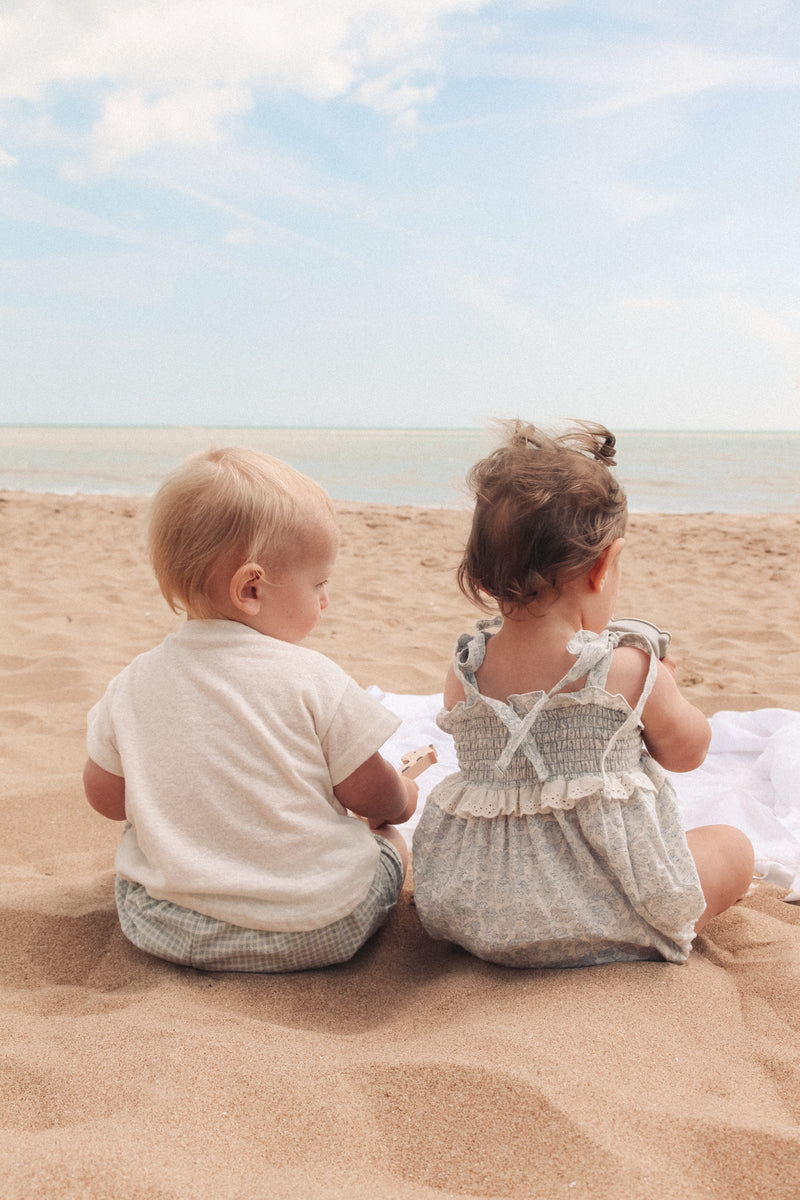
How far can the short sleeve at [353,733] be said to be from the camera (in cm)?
169

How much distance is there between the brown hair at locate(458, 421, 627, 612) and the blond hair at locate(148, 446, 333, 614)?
0.97 feet

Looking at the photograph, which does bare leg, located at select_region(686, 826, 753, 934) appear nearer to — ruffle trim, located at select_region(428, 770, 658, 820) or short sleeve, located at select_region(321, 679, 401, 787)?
ruffle trim, located at select_region(428, 770, 658, 820)

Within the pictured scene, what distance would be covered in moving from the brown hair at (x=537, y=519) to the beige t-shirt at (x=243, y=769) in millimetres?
335

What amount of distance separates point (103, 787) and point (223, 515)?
0.59 metres

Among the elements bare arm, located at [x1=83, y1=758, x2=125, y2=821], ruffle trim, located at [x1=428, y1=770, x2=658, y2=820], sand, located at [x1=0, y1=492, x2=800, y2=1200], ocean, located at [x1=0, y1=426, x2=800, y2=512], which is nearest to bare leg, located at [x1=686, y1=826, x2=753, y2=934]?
sand, located at [x1=0, y1=492, x2=800, y2=1200]

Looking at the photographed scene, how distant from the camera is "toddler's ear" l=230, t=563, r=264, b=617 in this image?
1641mm

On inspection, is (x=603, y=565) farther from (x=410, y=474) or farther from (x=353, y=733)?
(x=410, y=474)

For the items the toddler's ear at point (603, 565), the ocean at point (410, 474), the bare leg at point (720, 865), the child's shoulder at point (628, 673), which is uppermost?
the toddler's ear at point (603, 565)

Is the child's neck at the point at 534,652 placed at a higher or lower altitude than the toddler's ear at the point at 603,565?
lower

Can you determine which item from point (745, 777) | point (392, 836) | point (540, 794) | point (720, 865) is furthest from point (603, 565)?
point (745, 777)

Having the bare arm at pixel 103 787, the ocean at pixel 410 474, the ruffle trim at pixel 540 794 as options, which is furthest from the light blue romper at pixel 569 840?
the ocean at pixel 410 474

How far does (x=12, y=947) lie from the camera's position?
179 centimetres

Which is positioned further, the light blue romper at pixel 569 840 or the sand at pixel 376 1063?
the light blue romper at pixel 569 840

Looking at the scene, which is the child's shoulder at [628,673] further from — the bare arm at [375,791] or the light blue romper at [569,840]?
the bare arm at [375,791]
